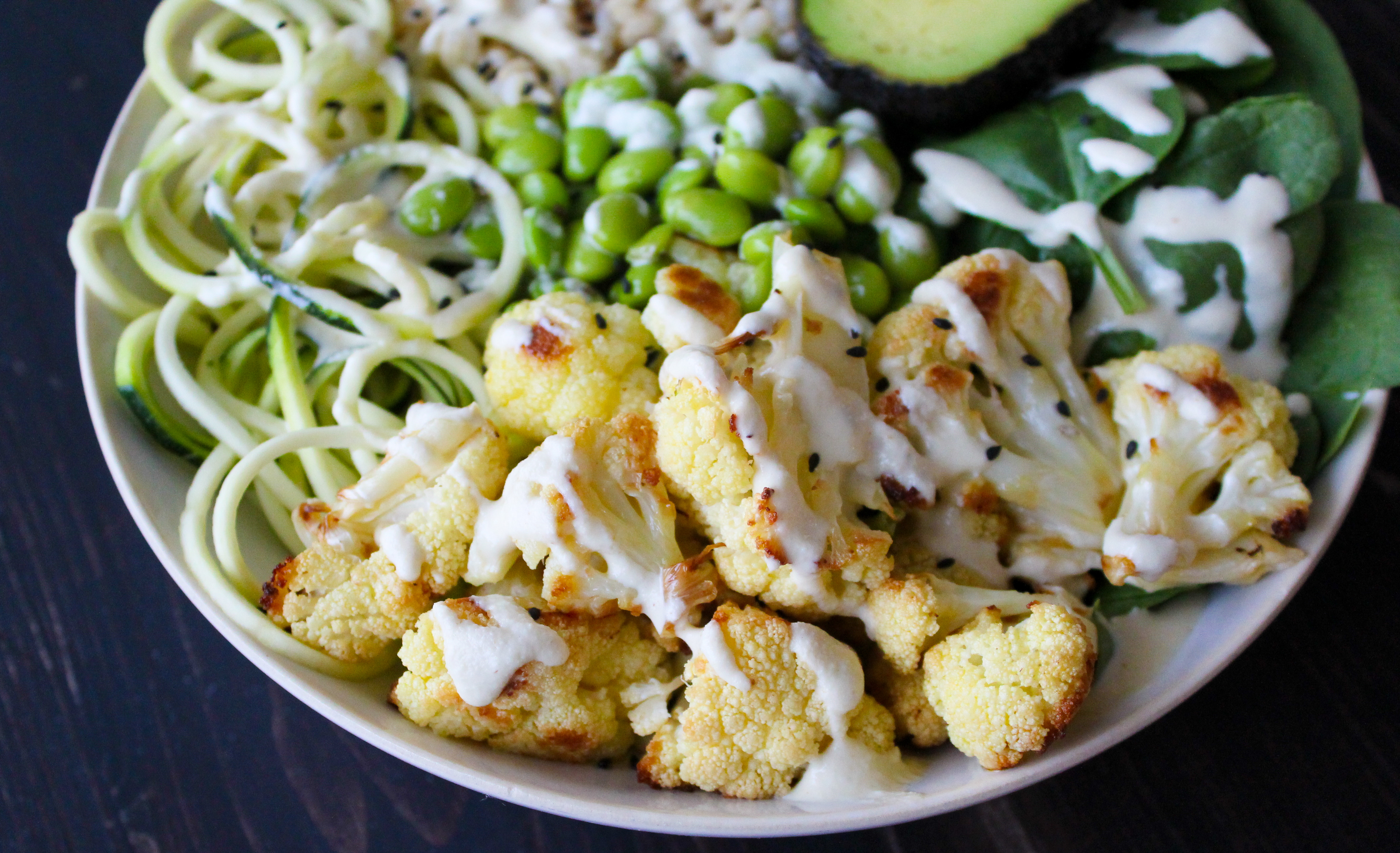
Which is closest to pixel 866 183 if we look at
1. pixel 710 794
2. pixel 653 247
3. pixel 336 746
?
pixel 653 247

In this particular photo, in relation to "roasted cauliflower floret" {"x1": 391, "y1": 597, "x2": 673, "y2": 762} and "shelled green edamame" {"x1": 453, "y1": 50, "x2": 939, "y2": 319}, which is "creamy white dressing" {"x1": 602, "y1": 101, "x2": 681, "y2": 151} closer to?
"shelled green edamame" {"x1": 453, "y1": 50, "x2": 939, "y2": 319}

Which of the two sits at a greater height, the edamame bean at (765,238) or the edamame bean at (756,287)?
the edamame bean at (765,238)

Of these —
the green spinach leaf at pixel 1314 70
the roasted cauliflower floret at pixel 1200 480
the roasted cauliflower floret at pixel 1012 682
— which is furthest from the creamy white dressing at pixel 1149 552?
the green spinach leaf at pixel 1314 70

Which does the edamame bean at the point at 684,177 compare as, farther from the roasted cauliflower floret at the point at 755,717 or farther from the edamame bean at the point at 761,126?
the roasted cauliflower floret at the point at 755,717

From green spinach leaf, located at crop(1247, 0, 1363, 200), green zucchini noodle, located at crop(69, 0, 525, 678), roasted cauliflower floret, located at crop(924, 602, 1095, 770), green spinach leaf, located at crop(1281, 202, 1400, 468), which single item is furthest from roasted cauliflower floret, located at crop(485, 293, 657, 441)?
green spinach leaf, located at crop(1247, 0, 1363, 200)

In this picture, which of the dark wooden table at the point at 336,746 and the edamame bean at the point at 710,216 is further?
the dark wooden table at the point at 336,746

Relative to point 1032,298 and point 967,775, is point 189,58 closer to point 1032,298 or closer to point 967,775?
point 1032,298

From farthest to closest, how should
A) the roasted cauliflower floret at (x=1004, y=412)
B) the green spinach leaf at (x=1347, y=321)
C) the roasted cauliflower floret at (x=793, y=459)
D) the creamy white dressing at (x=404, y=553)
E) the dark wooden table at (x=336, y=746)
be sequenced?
the dark wooden table at (x=336, y=746)
the green spinach leaf at (x=1347, y=321)
the roasted cauliflower floret at (x=1004, y=412)
the creamy white dressing at (x=404, y=553)
the roasted cauliflower floret at (x=793, y=459)
